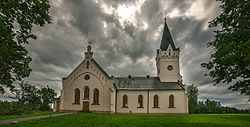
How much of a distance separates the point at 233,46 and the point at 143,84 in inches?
1464

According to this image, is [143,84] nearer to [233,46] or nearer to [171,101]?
[171,101]

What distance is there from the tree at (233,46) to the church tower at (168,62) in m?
35.0

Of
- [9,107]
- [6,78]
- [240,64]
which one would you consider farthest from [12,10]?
[9,107]

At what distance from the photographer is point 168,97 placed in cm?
4772

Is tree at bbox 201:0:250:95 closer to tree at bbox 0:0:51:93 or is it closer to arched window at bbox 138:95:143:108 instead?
tree at bbox 0:0:51:93

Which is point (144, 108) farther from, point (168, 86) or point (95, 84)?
point (95, 84)

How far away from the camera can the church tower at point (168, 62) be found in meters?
52.1

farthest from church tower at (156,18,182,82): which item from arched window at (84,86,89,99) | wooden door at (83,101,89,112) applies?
wooden door at (83,101,89,112)

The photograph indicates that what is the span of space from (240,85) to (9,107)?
2861cm

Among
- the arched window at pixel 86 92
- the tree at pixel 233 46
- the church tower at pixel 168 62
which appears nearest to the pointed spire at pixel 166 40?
the church tower at pixel 168 62

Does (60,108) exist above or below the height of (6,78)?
below

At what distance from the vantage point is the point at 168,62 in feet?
175

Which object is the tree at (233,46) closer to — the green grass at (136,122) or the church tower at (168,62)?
the green grass at (136,122)

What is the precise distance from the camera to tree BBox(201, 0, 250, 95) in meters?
13.8
